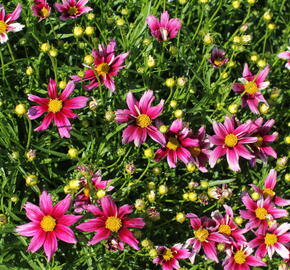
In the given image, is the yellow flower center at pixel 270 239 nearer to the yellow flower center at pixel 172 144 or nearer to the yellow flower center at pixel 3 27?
the yellow flower center at pixel 172 144

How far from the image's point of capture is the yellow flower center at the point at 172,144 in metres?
2.82

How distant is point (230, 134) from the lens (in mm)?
2889

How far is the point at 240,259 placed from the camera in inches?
111

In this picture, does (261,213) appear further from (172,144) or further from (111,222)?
(111,222)

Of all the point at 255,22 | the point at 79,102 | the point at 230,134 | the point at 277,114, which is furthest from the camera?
the point at 255,22

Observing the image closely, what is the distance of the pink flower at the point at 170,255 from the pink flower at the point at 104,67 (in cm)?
114

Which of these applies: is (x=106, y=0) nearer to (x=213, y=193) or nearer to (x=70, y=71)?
(x=70, y=71)

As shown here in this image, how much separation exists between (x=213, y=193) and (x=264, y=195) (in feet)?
1.24

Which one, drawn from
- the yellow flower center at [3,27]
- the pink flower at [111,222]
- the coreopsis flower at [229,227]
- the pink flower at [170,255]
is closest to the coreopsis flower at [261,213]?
the coreopsis flower at [229,227]

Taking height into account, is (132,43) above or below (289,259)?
above

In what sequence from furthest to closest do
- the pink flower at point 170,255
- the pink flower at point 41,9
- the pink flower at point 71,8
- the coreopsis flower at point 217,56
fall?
the coreopsis flower at point 217,56
the pink flower at point 71,8
the pink flower at point 41,9
the pink flower at point 170,255

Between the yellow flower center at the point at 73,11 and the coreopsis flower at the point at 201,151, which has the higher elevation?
the yellow flower center at the point at 73,11

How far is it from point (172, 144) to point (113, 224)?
2.28ft

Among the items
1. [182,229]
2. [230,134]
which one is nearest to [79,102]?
[230,134]
